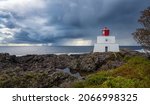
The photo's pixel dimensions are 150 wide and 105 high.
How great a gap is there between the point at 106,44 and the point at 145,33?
1595 cm

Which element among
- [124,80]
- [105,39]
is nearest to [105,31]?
[105,39]

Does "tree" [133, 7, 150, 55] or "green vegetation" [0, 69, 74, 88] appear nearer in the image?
"green vegetation" [0, 69, 74, 88]

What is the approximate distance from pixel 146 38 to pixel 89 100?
1902cm

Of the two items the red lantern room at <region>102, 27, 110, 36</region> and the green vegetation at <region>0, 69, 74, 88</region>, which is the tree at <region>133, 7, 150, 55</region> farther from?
the red lantern room at <region>102, 27, 110, 36</region>

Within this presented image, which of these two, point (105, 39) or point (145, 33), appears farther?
point (105, 39)

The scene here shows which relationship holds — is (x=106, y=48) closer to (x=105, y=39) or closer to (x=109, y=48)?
(x=109, y=48)

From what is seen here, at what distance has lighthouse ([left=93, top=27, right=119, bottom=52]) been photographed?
4375 cm

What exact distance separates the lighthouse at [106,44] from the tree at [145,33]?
1457cm

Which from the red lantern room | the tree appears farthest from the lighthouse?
the tree

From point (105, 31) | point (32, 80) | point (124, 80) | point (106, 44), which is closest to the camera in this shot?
point (124, 80)

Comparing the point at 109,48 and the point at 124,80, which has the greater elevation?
the point at 109,48

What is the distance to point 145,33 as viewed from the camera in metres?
27.9

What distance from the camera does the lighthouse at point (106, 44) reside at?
43.8 metres

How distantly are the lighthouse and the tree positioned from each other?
1457 cm
